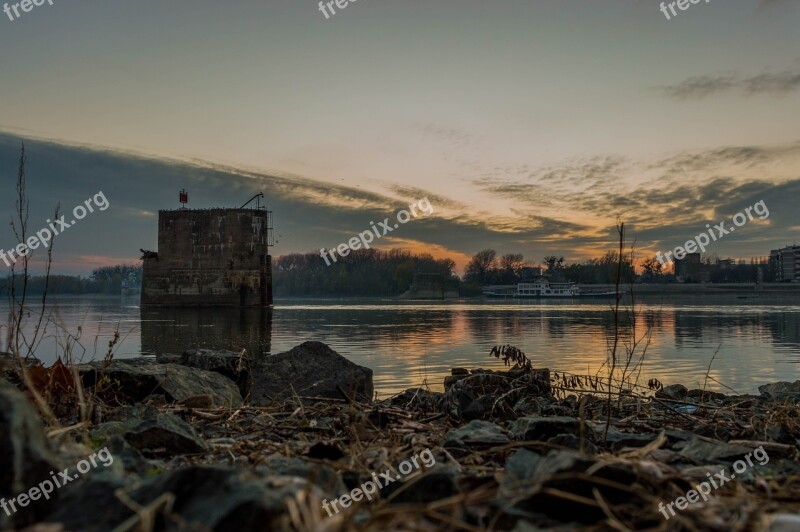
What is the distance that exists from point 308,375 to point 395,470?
18.9 ft

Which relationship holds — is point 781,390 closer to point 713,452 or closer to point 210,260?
point 713,452

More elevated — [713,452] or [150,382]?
[713,452]

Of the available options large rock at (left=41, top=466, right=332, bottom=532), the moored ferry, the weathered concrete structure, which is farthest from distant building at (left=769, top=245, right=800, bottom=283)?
large rock at (left=41, top=466, right=332, bottom=532)

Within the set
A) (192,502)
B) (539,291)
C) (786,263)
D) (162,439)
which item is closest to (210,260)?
(162,439)

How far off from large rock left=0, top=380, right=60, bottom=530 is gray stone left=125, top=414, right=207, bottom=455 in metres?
1.65

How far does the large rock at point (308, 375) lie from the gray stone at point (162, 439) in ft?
13.9

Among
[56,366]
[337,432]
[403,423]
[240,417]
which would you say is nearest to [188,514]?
[337,432]

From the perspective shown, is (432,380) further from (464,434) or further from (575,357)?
(464,434)

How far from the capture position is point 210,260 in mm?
61750

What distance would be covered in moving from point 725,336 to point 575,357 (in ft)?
37.6

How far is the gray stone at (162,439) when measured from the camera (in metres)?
3.64

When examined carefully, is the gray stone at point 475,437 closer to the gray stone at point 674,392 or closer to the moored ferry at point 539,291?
the gray stone at point 674,392

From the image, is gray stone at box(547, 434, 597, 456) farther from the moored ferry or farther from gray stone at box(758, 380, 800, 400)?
the moored ferry

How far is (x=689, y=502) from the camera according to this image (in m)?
2.23
